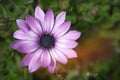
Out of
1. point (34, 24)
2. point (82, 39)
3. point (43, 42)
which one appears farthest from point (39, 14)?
point (82, 39)

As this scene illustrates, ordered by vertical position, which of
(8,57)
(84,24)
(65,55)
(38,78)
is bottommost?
(38,78)

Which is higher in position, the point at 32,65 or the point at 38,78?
the point at 32,65

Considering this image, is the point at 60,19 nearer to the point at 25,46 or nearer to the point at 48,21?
Answer: the point at 48,21

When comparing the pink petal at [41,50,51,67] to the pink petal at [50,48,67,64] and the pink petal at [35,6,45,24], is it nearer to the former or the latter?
the pink petal at [50,48,67,64]

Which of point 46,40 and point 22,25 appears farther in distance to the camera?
point 46,40

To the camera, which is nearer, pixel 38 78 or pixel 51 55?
pixel 51 55

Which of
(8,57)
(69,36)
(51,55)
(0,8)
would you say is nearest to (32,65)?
(51,55)

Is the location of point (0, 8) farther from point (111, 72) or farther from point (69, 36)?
point (111, 72)
